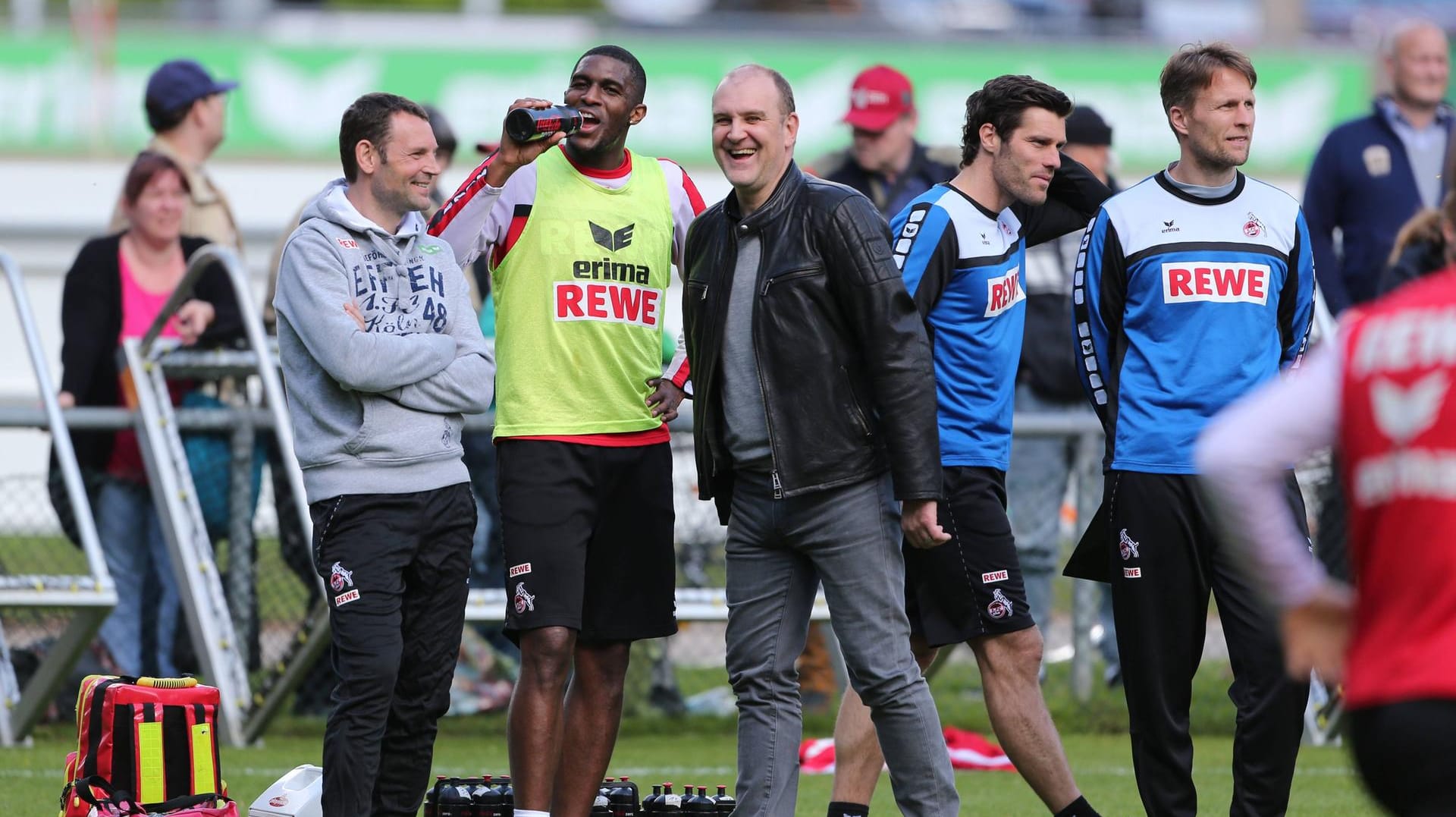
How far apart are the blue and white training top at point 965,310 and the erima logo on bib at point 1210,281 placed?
0.53 meters

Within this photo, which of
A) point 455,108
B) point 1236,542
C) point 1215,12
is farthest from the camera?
point 1215,12

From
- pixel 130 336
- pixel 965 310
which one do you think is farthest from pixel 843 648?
pixel 130 336

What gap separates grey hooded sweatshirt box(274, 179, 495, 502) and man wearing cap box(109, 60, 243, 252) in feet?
13.3

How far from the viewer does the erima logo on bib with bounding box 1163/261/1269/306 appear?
18.9 feet

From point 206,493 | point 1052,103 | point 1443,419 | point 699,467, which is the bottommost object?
point 206,493

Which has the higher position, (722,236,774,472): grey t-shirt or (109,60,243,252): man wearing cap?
(109,60,243,252): man wearing cap

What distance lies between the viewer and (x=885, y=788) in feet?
25.4

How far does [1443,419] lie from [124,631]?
715cm

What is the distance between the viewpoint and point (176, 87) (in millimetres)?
9625

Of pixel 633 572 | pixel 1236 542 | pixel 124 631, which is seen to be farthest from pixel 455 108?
pixel 1236 542

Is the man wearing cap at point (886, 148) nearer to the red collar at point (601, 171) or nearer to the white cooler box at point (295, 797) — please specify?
the red collar at point (601, 171)

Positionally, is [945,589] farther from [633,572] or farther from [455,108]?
[455,108]

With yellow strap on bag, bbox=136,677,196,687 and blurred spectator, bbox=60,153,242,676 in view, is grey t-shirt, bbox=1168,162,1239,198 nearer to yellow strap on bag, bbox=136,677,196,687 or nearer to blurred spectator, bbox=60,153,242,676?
yellow strap on bag, bbox=136,677,196,687

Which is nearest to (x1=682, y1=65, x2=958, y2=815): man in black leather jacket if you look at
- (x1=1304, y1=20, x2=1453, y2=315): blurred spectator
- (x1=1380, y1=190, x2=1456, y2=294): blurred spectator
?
(x1=1380, y1=190, x2=1456, y2=294): blurred spectator
